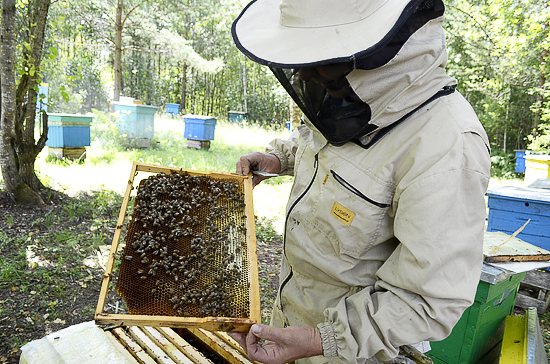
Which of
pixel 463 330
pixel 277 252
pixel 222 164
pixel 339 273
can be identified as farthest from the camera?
pixel 222 164

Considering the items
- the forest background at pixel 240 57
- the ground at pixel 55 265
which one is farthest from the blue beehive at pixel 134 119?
the ground at pixel 55 265

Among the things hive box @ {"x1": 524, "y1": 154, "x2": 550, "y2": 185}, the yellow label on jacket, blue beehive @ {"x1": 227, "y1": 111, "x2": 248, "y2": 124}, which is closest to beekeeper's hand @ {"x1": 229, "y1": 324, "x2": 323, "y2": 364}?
the yellow label on jacket

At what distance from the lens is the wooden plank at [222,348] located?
212 centimetres

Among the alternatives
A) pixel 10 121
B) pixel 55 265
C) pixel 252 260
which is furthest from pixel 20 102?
pixel 252 260

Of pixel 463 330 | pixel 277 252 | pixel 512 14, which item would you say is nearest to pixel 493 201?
pixel 463 330

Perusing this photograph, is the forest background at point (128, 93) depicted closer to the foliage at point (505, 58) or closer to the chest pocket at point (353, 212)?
the foliage at point (505, 58)

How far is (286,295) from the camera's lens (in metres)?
1.80

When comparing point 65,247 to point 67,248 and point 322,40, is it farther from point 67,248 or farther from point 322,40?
point 322,40

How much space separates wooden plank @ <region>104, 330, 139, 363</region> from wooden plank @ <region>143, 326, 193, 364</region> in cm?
18

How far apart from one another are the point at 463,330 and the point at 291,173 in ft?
5.62

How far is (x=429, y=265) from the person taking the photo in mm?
1142

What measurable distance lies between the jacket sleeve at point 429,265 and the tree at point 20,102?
17.5 ft

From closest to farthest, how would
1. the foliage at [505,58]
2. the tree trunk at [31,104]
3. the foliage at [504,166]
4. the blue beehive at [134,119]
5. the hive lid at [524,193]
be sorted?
the hive lid at [524,193] → the tree trunk at [31,104] → the blue beehive at [134,119] → the foliage at [505,58] → the foliage at [504,166]

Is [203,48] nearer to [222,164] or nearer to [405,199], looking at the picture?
[222,164]
